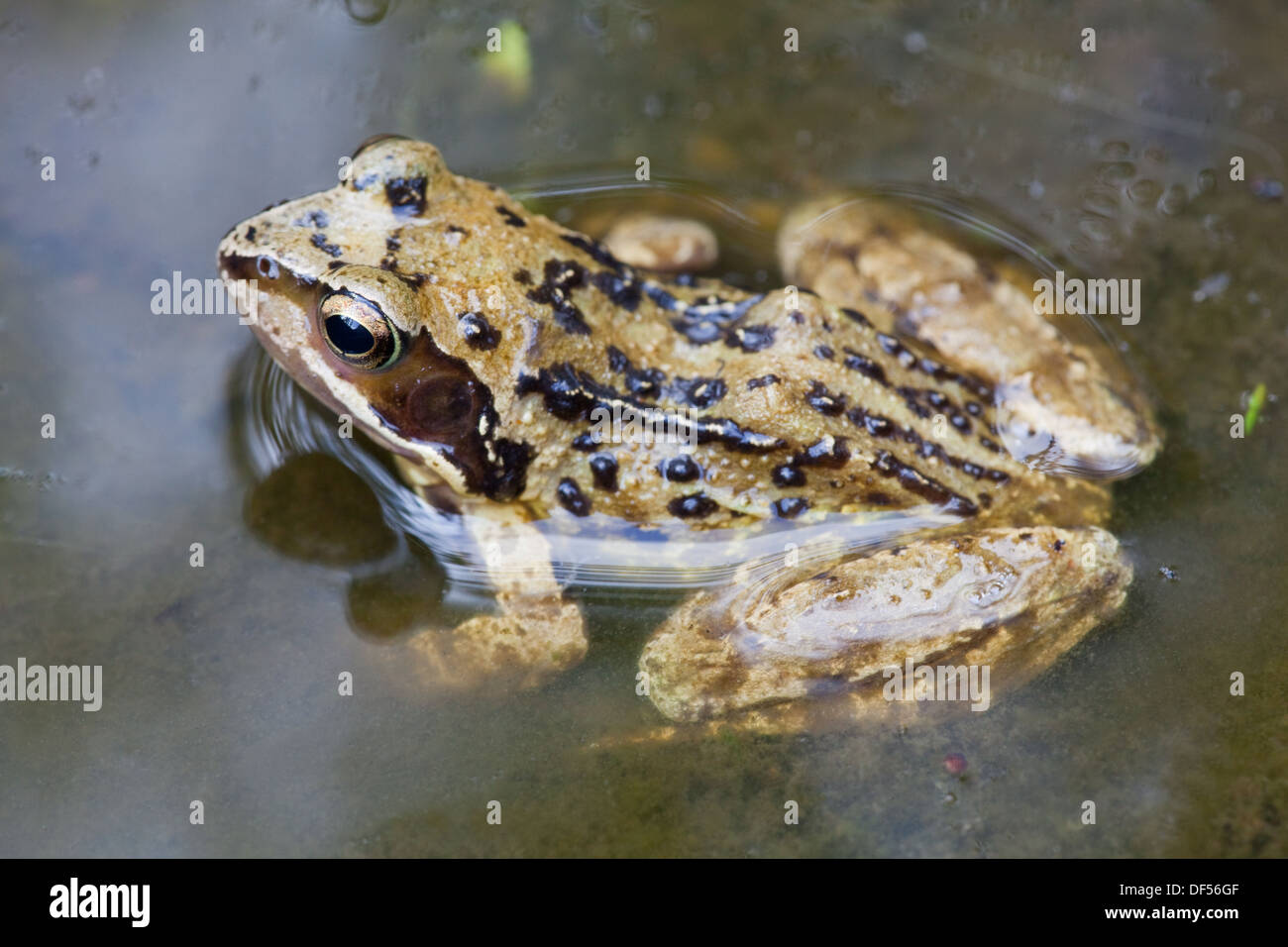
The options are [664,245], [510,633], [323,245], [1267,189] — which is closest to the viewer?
[323,245]

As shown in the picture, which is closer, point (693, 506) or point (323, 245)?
point (323, 245)

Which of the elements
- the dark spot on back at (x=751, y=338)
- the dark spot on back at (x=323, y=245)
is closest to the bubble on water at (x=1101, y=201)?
the dark spot on back at (x=751, y=338)

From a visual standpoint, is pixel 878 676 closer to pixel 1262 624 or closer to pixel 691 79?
pixel 1262 624

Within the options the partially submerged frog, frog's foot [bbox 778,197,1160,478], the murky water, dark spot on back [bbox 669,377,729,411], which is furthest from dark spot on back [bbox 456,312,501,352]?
frog's foot [bbox 778,197,1160,478]

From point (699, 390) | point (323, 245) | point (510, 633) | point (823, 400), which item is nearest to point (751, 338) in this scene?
point (699, 390)

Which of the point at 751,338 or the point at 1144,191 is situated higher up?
the point at 1144,191

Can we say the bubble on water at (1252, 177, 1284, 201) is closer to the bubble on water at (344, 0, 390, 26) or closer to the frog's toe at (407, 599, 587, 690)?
the frog's toe at (407, 599, 587, 690)

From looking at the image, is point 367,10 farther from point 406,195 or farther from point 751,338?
point 751,338
